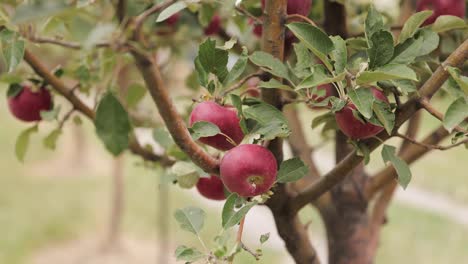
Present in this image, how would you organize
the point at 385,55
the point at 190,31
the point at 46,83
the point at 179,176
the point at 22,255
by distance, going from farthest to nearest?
the point at 22,255 → the point at 190,31 → the point at 46,83 → the point at 179,176 → the point at 385,55

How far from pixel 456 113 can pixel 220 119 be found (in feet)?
0.59

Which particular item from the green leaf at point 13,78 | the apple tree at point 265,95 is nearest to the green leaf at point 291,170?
the apple tree at point 265,95

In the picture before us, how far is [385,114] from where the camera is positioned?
434 mm

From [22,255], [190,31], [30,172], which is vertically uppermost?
[190,31]

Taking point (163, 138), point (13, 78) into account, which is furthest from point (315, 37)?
point (13, 78)

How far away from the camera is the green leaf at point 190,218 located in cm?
51

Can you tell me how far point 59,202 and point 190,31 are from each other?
8.36 feet

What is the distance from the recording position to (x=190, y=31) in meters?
0.92

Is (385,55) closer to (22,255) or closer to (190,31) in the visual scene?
(190,31)

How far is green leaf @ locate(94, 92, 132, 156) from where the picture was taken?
A: 46cm

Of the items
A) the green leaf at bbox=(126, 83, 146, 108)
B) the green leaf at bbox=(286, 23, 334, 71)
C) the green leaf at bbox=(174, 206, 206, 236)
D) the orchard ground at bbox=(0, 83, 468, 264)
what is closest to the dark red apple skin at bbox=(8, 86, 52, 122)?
the green leaf at bbox=(126, 83, 146, 108)

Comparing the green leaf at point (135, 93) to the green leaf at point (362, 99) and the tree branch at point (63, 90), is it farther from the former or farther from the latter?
the green leaf at point (362, 99)

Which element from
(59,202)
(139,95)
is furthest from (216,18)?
(59,202)

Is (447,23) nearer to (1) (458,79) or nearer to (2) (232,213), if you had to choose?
(1) (458,79)
